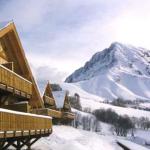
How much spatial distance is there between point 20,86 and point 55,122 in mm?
49069

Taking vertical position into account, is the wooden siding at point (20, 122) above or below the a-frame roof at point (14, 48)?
below

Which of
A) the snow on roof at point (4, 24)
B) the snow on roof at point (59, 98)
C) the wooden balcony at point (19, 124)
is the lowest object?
the wooden balcony at point (19, 124)

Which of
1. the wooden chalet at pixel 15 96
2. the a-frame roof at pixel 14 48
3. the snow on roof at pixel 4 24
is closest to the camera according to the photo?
the wooden chalet at pixel 15 96

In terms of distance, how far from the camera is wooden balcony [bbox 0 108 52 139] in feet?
71.7

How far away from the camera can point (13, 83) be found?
26141 millimetres

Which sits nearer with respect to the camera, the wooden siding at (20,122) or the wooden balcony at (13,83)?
the wooden siding at (20,122)

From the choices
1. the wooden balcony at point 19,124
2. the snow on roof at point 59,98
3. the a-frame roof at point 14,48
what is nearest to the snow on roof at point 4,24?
the a-frame roof at point 14,48

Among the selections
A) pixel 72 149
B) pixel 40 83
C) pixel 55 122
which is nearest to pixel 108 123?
pixel 55 122

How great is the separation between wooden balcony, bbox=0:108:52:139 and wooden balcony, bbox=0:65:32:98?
1.69 meters

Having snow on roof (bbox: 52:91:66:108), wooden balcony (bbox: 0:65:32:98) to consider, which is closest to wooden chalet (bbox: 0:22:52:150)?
wooden balcony (bbox: 0:65:32:98)

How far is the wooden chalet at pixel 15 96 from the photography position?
23.3 m

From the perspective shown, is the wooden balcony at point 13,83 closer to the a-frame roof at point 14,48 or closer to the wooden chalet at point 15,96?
the wooden chalet at point 15,96

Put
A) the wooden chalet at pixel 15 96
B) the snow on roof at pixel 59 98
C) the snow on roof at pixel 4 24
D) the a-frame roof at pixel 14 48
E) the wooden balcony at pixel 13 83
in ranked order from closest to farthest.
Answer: the wooden chalet at pixel 15 96
the wooden balcony at pixel 13 83
the snow on roof at pixel 4 24
the a-frame roof at pixel 14 48
the snow on roof at pixel 59 98

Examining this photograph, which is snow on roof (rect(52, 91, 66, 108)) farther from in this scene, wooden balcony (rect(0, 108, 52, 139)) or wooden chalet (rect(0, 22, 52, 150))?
wooden balcony (rect(0, 108, 52, 139))
